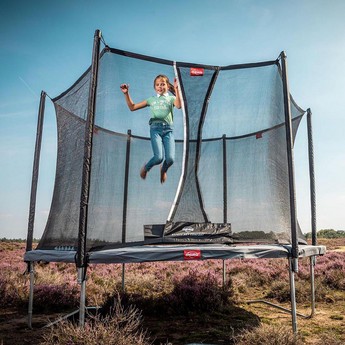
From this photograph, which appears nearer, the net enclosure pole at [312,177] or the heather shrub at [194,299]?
the heather shrub at [194,299]

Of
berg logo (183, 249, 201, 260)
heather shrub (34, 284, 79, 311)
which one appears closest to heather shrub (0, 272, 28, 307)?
heather shrub (34, 284, 79, 311)

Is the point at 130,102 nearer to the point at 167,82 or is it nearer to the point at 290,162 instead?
the point at 167,82

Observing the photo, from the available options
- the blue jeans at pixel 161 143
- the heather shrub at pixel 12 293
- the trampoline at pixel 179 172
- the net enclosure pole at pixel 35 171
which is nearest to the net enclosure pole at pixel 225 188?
the trampoline at pixel 179 172

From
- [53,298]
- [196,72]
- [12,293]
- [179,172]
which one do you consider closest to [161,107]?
[196,72]

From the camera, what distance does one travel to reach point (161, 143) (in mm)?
5699

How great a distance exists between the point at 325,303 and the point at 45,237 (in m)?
5.27

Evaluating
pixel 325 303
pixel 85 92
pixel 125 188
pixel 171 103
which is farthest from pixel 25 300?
pixel 325 303

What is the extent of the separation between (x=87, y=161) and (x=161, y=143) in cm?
184

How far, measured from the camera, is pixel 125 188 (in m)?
5.52

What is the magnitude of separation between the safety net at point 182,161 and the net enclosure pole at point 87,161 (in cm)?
15

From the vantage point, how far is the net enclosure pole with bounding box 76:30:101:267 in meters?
3.96

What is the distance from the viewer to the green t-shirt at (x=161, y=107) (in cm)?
556

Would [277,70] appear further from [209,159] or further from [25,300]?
[25,300]

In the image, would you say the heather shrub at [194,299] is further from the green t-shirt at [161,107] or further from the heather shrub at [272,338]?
the green t-shirt at [161,107]
